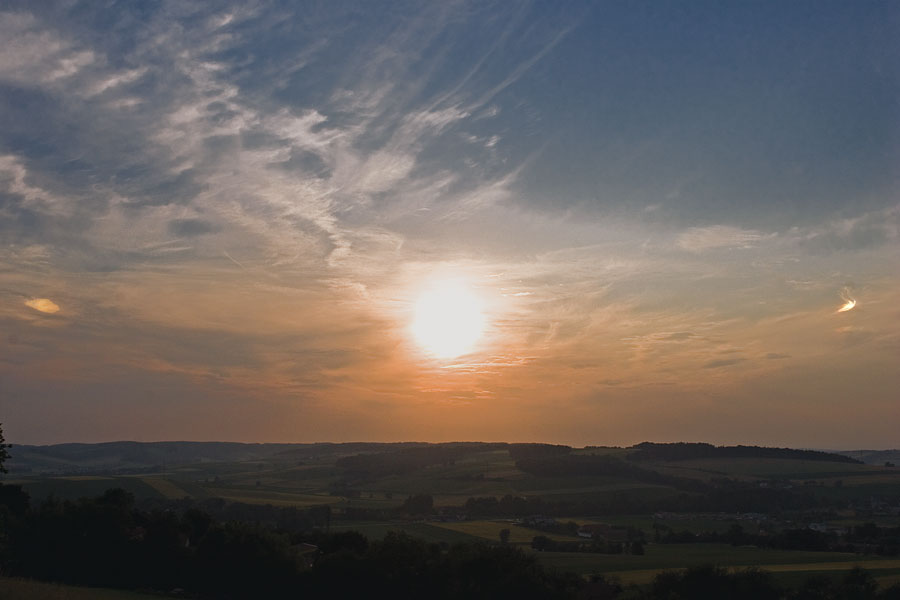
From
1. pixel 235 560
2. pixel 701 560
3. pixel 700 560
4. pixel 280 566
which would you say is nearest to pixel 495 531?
pixel 700 560

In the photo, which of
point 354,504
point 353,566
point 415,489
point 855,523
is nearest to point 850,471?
point 855,523

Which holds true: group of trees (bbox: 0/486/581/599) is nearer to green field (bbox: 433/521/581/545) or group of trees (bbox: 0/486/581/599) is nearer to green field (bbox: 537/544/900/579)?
green field (bbox: 537/544/900/579)

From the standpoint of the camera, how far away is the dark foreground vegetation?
53.6 meters

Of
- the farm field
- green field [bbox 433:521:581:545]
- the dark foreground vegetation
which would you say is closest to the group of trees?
the dark foreground vegetation

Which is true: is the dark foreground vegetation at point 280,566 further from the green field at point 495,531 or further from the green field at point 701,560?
the green field at point 495,531

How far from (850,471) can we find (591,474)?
238 feet

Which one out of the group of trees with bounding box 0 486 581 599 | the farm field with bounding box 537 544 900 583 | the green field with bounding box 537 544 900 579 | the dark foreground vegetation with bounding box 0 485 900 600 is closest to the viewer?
the dark foreground vegetation with bounding box 0 485 900 600

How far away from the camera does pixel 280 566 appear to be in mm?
57469

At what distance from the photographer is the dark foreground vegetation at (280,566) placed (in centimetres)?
5362

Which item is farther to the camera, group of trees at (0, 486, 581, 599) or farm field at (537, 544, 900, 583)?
farm field at (537, 544, 900, 583)

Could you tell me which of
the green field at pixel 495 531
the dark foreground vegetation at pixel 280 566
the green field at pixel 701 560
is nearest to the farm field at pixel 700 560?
the green field at pixel 701 560

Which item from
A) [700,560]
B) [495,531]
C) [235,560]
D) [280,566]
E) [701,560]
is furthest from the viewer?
[495,531]

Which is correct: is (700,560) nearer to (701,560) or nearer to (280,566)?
(701,560)

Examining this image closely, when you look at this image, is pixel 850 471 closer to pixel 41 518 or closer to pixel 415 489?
pixel 415 489
